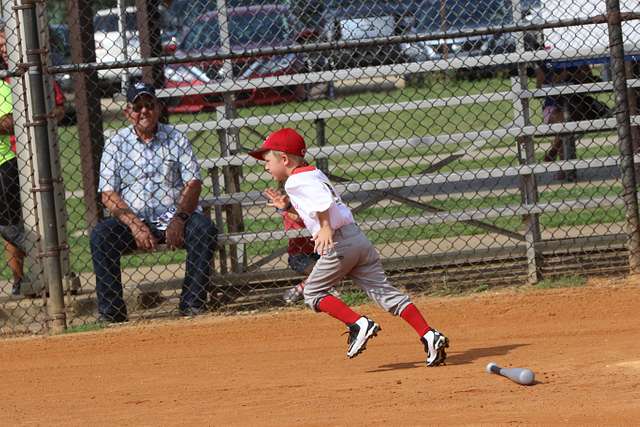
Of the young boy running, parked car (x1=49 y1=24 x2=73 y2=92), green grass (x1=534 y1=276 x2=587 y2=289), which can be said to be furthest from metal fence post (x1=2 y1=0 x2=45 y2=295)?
parked car (x1=49 y1=24 x2=73 y2=92)

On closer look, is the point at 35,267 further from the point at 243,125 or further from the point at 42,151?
the point at 243,125

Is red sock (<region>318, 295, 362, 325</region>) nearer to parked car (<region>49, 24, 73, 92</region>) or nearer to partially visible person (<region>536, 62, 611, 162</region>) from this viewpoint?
partially visible person (<region>536, 62, 611, 162</region>)

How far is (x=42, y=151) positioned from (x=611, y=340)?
3942mm

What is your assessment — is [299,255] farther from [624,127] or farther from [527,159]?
[624,127]

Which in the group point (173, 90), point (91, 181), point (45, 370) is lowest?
point (45, 370)

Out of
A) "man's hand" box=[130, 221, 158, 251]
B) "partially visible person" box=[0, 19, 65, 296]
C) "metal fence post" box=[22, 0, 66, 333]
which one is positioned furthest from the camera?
"partially visible person" box=[0, 19, 65, 296]

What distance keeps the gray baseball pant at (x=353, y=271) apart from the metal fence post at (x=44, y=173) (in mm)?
2286

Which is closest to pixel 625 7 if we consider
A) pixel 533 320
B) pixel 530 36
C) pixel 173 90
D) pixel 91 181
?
pixel 530 36

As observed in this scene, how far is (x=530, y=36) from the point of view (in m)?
9.18

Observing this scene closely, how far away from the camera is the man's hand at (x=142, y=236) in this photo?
26.9ft

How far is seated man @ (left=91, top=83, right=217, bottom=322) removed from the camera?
27.1 feet

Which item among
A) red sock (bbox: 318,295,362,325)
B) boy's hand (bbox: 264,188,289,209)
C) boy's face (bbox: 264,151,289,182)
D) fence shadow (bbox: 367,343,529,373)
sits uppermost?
boy's face (bbox: 264,151,289,182)

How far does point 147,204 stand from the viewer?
8453mm

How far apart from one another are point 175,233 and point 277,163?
1.87 m
